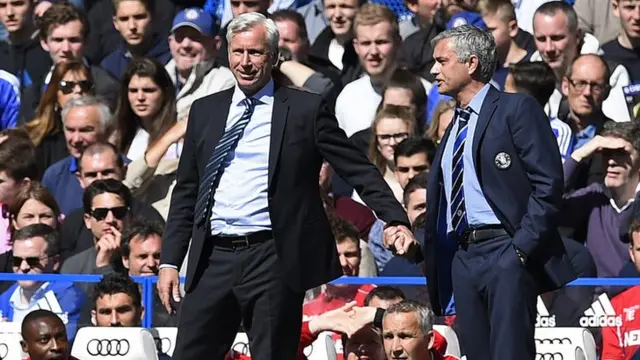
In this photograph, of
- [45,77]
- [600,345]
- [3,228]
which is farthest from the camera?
[45,77]

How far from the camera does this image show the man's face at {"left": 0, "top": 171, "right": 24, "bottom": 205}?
11.6 metres

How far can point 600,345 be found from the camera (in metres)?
8.90

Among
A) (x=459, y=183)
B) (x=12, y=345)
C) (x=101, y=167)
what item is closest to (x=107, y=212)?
(x=101, y=167)

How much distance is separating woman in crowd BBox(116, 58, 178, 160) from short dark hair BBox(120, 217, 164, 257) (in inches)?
49.3

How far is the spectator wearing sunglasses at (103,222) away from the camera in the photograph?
10.6m

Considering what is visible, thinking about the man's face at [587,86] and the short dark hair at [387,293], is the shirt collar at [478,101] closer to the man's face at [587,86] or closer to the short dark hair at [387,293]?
the short dark hair at [387,293]

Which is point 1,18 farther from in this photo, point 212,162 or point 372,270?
point 212,162

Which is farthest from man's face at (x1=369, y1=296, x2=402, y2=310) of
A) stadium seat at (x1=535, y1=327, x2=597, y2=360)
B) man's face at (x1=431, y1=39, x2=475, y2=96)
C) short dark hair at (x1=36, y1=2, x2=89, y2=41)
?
short dark hair at (x1=36, y1=2, x2=89, y2=41)

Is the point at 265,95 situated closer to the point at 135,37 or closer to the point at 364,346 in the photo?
the point at 364,346

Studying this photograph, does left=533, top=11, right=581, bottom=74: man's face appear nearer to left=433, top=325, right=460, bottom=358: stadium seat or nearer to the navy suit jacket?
left=433, top=325, right=460, bottom=358: stadium seat

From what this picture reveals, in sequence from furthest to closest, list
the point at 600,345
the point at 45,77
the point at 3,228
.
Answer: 1. the point at 45,77
2. the point at 3,228
3. the point at 600,345

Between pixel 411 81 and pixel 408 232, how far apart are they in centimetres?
472

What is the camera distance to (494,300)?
691 cm

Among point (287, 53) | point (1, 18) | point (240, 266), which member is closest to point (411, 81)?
point (287, 53)
